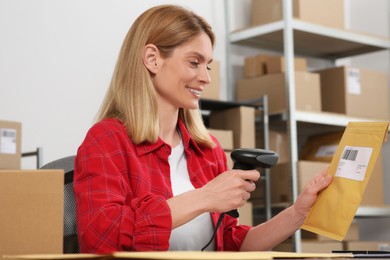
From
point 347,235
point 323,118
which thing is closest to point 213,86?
point 323,118

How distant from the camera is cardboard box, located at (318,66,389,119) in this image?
3670 mm

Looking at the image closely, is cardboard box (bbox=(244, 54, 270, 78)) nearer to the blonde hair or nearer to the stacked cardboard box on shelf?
the stacked cardboard box on shelf

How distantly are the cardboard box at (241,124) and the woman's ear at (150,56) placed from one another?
70.4 inches

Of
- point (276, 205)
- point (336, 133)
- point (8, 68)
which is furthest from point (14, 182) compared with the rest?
point (336, 133)

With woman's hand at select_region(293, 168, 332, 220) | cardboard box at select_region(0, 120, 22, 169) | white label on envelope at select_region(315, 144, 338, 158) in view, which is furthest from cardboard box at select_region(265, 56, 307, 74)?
woman's hand at select_region(293, 168, 332, 220)

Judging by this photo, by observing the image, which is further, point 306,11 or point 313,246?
point 306,11

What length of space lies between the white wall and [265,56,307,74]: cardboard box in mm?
756

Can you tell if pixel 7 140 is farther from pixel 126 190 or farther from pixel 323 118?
pixel 323 118

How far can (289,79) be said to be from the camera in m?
3.44

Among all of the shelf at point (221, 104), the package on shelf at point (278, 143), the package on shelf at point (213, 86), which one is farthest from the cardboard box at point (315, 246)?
the package on shelf at point (213, 86)

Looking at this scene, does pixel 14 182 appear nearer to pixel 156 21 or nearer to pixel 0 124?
pixel 156 21

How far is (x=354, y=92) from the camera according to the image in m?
3.70

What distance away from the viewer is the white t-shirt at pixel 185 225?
144 cm

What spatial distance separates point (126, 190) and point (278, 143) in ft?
7.53
